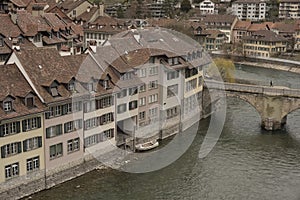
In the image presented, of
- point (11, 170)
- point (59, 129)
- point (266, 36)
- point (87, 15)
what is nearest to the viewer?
point (11, 170)

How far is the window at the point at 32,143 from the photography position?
1422 inches

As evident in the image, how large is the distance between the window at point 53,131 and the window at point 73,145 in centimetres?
163

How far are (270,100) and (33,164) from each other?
1216 inches

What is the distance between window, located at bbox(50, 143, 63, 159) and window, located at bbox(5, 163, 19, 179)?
11.6ft

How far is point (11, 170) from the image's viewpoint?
35344 mm

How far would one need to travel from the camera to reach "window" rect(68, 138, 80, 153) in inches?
1587

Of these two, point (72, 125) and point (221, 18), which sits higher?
point (221, 18)

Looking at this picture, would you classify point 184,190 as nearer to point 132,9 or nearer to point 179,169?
point 179,169

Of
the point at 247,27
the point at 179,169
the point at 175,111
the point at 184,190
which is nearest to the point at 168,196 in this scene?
the point at 184,190

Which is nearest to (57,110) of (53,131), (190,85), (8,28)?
(53,131)

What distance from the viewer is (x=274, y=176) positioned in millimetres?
43562

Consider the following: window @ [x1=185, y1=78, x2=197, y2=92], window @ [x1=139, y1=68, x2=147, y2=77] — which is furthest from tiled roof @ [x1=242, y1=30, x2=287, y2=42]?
window @ [x1=139, y1=68, x2=147, y2=77]

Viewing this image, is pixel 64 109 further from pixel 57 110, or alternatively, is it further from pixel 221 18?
pixel 221 18

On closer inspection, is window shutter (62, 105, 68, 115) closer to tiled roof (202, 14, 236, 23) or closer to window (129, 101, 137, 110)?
window (129, 101, 137, 110)
